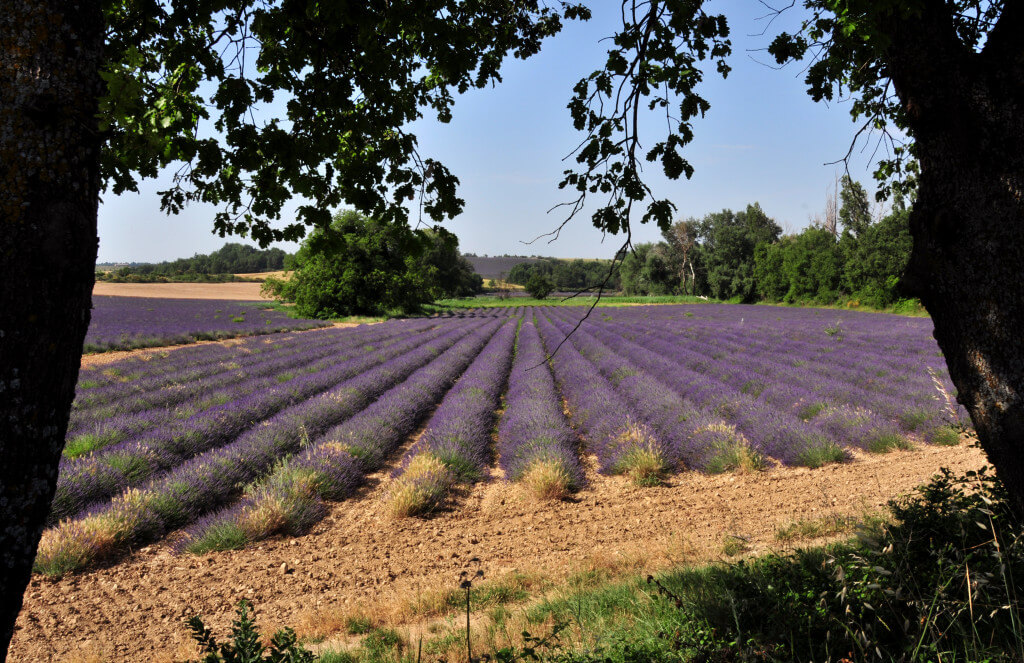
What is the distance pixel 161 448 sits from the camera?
5965 millimetres

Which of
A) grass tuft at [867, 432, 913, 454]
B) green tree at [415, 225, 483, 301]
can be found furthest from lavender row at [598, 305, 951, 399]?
green tree at [415, 225, 483, 301]

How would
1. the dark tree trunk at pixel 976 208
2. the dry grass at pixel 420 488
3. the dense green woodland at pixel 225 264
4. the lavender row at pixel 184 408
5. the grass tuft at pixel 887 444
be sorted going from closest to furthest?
the dark tree trunk at pixel 976 208 < the dry grass at pixel 420 488 < the grass tuft at pixel 887 444 < the lavender row at pixel 184 408 < the dense green woodland at pixel 225 264

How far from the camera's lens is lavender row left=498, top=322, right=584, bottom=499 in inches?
211

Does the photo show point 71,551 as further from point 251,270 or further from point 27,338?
point 251,270

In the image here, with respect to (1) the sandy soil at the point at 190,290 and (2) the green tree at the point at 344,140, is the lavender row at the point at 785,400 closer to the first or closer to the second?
(2) the green tree at the point at 344,140

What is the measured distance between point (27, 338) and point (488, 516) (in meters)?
4.35

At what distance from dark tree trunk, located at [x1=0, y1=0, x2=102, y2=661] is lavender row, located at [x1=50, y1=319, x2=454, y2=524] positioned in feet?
12.7

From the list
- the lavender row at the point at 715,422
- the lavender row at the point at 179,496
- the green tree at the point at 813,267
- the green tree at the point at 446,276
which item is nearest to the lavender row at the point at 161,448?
the lavender row at the point at 179,496

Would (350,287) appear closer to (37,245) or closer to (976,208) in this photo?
(37,245)

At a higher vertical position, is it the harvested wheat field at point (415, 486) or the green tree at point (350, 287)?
the green tree at point (350, 287)

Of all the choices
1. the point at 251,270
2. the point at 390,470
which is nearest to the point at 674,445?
the point at 390,470

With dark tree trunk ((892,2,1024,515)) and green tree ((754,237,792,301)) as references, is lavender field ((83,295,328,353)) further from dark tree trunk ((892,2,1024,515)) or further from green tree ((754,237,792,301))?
green tree ((754,237,792,301))

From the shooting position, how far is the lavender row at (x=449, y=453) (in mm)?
5023

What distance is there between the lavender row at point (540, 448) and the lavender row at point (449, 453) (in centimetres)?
40
